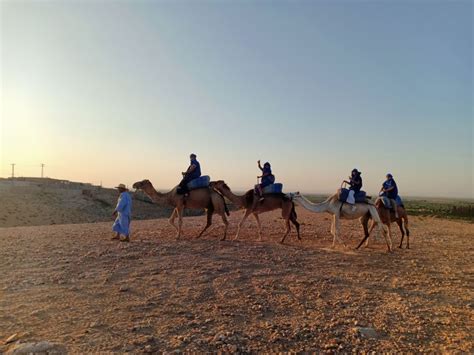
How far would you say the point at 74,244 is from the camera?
10328mm

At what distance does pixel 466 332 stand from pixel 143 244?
26.1ft

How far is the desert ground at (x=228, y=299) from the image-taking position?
4469 millimetres

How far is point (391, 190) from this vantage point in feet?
42.7

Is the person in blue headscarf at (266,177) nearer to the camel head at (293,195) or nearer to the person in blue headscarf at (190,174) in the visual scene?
the camel head at (293,195)

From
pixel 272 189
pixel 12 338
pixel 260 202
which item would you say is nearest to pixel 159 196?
pixel 260 202

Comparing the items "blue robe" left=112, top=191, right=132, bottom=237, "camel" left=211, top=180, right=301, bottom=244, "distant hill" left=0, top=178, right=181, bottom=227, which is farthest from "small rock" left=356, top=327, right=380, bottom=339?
"distant hill" left=0, top=178, right=181, bottom=227

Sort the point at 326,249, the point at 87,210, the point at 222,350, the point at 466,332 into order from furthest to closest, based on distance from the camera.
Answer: the point at 87,210 < the point at 326,249 < the point at 466,332 < the point at 222,350

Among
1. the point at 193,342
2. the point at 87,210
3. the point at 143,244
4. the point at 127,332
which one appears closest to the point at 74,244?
the point at 143,244

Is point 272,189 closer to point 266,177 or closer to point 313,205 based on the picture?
point 266,177

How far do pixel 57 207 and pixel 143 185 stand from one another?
19.2m

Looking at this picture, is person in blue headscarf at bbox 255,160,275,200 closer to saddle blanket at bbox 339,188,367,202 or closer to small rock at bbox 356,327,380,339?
saddle blanket at bbox 339,188,367,202

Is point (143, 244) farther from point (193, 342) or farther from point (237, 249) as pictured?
point (193, 342)

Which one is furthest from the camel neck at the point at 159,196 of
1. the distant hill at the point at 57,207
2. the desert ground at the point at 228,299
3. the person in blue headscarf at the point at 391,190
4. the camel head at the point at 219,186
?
the distant hill at the point at 57,207

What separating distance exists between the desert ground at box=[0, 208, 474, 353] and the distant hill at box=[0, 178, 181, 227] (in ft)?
53.9
